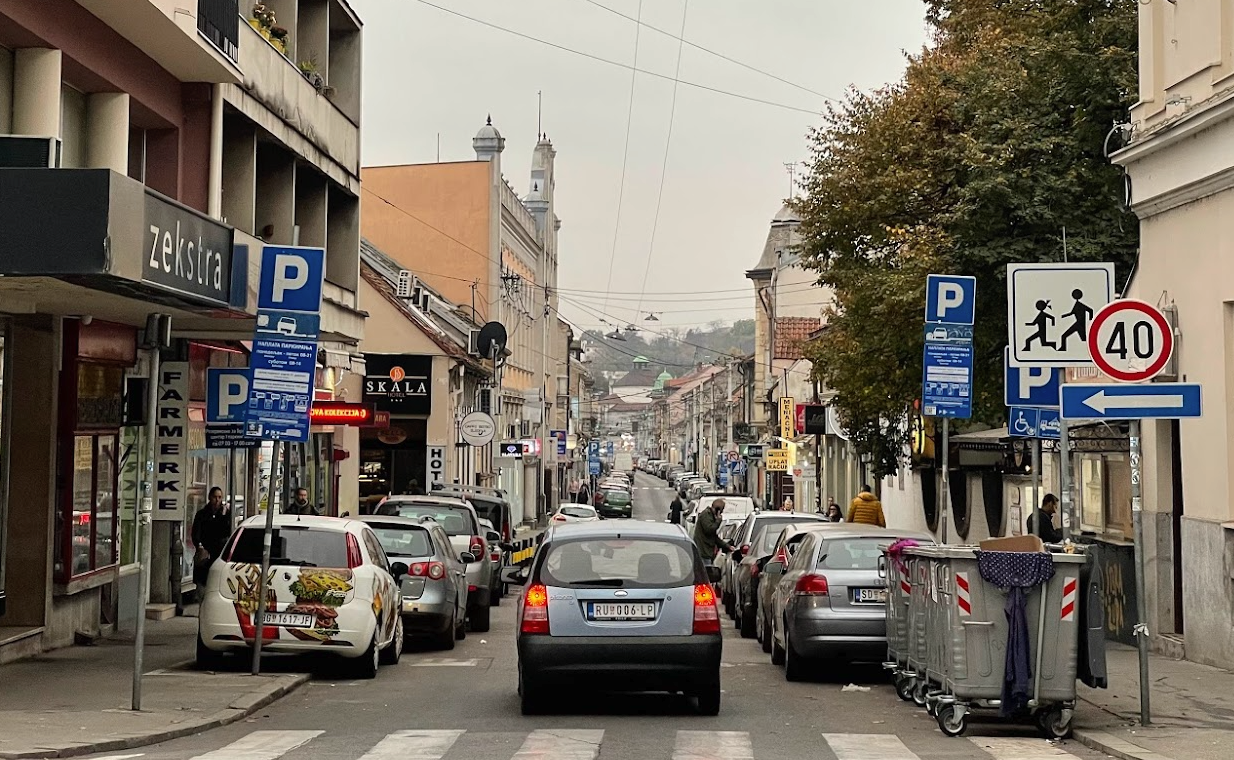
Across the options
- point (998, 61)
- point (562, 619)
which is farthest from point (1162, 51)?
point (562, 619)

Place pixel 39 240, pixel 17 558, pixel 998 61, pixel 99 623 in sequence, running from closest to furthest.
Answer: pixel 39 240 < pixel 17 558 < pixel 99 623 < pixel 998 61

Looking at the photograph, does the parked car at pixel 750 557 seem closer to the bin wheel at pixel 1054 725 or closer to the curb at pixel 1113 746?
the bin wheel at pixel 1054 725

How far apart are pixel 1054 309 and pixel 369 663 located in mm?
7448

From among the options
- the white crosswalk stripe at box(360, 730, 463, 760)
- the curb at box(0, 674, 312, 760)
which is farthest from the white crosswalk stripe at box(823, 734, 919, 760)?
the curb at box(0, 674, 312, 760)

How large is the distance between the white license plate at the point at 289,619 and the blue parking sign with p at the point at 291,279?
2945 mm

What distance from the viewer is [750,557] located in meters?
23.1

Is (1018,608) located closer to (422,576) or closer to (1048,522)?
(422,576)

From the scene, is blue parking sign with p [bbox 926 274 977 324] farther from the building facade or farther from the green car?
the green car

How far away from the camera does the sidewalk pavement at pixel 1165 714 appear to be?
11.1 meters

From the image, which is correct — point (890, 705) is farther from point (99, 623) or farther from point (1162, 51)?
point (99, 623)

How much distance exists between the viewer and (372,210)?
59.2m

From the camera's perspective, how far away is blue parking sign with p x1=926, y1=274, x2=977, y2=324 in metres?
16.3

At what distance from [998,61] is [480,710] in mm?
14896

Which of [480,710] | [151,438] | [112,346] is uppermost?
[112,346]
